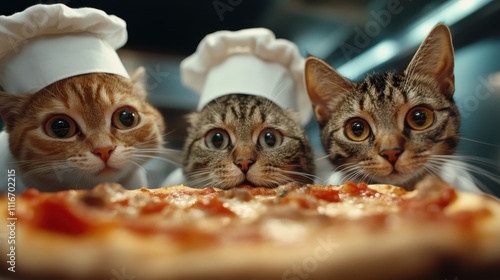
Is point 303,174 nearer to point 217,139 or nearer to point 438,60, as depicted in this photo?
point 217,139

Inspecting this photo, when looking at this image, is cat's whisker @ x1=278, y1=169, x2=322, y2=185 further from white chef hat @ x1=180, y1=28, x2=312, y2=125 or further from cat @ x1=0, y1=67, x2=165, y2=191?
cat @ x1=0, y1=67, x2=165, y2=191

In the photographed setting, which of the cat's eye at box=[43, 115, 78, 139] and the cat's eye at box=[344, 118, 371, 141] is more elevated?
the cat's eye at box=[344, 118, 371, 141]

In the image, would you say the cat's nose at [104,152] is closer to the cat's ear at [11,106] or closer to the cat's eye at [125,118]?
the cat's eye at [125,118]

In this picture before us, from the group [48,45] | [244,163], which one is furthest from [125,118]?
[244,163]

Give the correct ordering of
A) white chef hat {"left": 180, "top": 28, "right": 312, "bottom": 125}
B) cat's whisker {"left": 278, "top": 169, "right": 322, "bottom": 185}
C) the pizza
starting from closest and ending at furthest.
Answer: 1. the pizza
2. cat's whisker {"left": 278, "top": 169, "right": 322, "bottom": 185}
3. white chef hat {"left": 180, "top": 28, "right": 312, "bottom": 125}

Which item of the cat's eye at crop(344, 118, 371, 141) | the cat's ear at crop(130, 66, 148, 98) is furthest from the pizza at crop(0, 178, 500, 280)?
the cat's ear at crop(130, 66, 148, 98)

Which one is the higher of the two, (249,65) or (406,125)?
(249,65)

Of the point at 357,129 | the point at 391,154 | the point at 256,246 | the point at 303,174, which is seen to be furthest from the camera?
the point at 303,174
